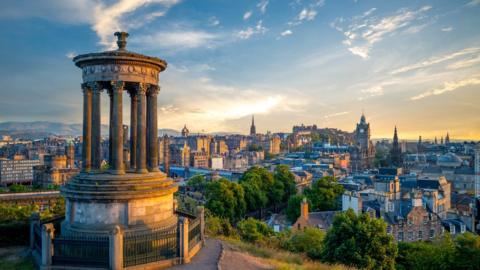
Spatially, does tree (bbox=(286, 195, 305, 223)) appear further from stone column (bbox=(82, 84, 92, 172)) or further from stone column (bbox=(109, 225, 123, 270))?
stone column (bbox=(109, 225, 123, 270))

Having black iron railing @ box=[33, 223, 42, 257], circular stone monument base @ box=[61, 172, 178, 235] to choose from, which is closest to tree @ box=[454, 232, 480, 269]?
circular stone monument base @ box=[61, 172, 178, 235]

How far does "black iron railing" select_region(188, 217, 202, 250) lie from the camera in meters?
16.9

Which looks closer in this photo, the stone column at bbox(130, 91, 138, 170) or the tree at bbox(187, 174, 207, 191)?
the stone column at bbox(130, 91, 138, 170)

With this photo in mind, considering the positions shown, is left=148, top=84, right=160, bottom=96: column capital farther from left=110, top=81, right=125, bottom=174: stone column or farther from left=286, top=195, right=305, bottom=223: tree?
left=286, top=195, right=305, bottom=223: tree

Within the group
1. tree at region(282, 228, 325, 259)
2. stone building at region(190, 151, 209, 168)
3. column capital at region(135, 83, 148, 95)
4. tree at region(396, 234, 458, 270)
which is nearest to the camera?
column capital at region(135, 83, 148, 95)

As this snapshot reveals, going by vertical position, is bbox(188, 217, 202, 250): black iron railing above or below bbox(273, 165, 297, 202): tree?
above

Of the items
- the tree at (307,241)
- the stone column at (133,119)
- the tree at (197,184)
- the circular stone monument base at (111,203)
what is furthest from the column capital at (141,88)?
the tree at (197,184)

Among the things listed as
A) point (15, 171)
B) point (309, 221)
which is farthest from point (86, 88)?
point (15, 171)

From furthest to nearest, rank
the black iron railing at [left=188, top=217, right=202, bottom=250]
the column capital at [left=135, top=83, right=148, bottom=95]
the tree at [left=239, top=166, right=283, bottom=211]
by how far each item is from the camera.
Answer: the tree at [left=239, top=166, right=283, bottom=211]
the column capital at [left=135, top=83, right=148, bottom=95]
the black iron railing at [left=188, top=217, right=202, bottom=250]

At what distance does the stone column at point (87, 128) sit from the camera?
18.5 m

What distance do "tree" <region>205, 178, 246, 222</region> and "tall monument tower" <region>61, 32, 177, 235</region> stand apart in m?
34.9

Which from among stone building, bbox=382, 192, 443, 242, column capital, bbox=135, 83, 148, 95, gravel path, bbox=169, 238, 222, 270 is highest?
column capital, bbox=135, 83, 148, 95

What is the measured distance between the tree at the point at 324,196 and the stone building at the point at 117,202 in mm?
44436

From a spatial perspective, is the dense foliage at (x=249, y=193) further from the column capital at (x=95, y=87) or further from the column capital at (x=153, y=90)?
the column capital at (x=95, y=87)
